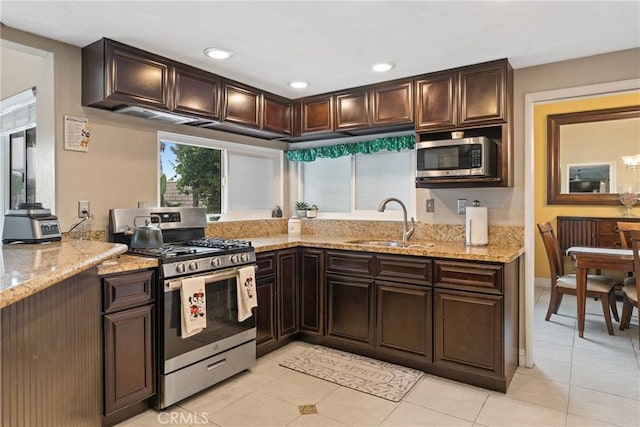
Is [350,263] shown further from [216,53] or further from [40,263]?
[40,263]

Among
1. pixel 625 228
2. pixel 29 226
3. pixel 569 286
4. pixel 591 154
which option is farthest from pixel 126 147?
pixel 591 154

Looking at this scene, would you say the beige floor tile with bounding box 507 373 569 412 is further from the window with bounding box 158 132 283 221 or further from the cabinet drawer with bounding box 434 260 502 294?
the window with bounding box 158 132 283 221

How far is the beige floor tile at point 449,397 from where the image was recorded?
2.41m

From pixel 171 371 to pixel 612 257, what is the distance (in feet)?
12.4

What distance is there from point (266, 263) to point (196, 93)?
1417 mm

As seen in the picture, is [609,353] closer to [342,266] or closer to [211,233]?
[342,266]

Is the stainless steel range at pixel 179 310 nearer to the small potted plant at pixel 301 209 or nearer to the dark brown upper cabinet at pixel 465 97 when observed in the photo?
the small potted plant at pixel 301 209

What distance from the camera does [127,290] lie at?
7.30ft

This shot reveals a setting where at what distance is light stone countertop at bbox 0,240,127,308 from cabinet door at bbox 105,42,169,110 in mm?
1006

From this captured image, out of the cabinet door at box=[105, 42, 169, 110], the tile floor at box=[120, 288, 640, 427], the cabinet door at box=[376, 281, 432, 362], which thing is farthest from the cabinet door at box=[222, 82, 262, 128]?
the tile floor at box=[120, 288, 640, 427]

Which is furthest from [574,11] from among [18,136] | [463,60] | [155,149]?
[18,136]

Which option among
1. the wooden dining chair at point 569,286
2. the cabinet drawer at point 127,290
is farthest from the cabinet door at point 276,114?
the wooden dining chair at point 569,286

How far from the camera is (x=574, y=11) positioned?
7.11ft

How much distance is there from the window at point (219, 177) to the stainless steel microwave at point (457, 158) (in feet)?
5.77
